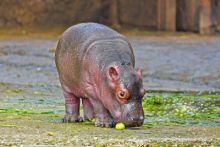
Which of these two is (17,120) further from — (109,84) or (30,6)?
(30,6)

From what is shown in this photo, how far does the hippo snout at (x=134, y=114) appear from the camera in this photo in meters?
5.85

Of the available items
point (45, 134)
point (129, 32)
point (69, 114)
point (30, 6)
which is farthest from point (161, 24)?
point (45, 134)

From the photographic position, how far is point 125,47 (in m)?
6.30

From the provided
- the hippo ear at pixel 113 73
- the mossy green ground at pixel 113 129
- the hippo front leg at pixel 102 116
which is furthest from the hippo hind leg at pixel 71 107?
the hippo ear at pixel 113 73

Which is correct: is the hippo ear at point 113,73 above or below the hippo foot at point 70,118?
above

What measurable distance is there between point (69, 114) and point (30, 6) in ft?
37.9

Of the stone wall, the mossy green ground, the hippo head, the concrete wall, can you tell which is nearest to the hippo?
the hippo head

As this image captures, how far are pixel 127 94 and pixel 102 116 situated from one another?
0.36 meters

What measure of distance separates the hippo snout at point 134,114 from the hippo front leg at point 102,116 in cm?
23

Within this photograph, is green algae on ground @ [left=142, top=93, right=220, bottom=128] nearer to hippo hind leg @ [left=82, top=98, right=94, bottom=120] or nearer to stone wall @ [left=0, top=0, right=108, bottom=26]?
hippo hind leg @ [left=82, top=98, right=94, bottom=120]

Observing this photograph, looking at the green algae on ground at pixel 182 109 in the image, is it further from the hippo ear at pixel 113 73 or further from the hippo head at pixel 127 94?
the hippo ear at pixel 113 73

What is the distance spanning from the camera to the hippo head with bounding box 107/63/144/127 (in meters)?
5.86

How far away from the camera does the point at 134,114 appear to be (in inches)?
231

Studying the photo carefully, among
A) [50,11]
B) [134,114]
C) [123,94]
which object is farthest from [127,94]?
[50,11]
